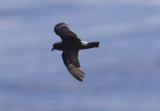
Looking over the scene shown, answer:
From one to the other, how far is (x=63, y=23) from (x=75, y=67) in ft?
9.20

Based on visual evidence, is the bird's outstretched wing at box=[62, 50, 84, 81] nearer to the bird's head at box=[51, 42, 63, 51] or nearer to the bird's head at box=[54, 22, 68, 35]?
the bird's head at box=[51, 42, 63, 51]

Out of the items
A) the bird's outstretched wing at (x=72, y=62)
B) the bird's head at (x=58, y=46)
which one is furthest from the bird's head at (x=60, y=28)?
the bird's outstretched wing at (x=72, y=62)

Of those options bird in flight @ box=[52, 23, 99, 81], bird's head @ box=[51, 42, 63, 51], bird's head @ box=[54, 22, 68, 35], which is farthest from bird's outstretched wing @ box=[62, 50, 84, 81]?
bird's head @ box=[54, 22, 68, 35]

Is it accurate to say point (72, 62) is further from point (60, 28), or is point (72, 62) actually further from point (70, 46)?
point (60, 28)

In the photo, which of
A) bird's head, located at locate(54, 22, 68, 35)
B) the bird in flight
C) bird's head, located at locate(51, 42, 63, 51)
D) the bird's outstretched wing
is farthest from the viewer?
bird's head, located at locate(51, 42, 63, 51)

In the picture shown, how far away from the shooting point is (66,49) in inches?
1644

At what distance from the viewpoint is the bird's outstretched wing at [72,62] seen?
4036cm

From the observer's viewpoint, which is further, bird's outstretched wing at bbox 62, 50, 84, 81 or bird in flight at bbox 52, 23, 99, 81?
bird in flight at bbox 52, 23, 99, 81

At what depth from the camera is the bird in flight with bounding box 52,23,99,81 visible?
1602 inches

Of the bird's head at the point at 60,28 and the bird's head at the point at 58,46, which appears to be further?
the bird's head at the point at 58,46

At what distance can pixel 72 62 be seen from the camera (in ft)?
136

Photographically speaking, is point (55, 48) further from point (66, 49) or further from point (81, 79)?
point (81, 79)

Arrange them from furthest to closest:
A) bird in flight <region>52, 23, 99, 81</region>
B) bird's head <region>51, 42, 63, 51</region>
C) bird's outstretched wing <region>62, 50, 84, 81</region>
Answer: bird's head <region>51, 42, 63, 51</region> → bird in flight <region>52, 23, 99, 81</region> → bird's outstretched wing <region>62, 50, 84, 81</region>

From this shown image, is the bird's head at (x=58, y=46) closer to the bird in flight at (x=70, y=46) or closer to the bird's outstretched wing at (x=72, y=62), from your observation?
the bird in flight at (x=70, y=46)
